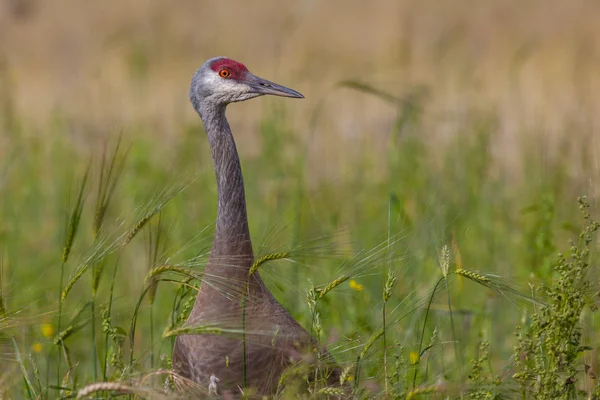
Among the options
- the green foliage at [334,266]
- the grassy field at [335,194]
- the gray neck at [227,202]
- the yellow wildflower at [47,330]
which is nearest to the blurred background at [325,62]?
the grassy field at [335,194]

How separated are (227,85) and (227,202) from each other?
592 millimetres

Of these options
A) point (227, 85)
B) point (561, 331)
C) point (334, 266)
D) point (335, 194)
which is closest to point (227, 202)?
point (227, 85)

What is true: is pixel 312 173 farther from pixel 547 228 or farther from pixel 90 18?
pixel 90 18

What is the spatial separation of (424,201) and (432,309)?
176 cm

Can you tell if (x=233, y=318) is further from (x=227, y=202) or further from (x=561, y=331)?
(x=561, y=331)

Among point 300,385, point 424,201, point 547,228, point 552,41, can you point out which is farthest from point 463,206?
point 552,41

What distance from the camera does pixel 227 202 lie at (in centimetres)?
415

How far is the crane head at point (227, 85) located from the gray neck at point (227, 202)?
0.06 metres

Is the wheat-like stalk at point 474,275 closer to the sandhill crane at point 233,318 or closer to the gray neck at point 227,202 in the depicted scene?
the sandhill crane at point 233,318

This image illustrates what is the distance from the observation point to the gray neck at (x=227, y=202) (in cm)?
405

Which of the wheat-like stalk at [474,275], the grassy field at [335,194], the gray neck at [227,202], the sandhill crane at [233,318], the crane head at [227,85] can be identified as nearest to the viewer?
the wheat-like stalk at [474,275]

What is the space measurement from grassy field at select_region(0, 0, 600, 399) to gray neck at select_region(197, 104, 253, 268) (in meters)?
0.11

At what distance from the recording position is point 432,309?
4965 millimetres

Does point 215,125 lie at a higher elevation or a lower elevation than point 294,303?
higher
